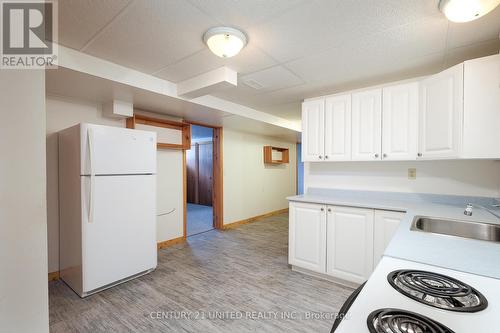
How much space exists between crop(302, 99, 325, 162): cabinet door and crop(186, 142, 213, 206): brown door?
4633mm

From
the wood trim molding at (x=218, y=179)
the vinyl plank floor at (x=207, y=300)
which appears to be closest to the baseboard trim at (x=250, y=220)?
the wood trim molding at (x=218, y=179)

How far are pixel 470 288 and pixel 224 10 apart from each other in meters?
1.80

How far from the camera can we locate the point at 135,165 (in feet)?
8.45

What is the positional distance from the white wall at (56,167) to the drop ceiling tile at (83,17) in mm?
1104

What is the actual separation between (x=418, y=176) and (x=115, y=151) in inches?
126

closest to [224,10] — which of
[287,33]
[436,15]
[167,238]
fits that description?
[287,33]

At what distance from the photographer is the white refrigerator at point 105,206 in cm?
223

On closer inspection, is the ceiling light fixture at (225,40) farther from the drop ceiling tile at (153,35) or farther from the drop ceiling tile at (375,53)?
the drop ceiling tile at (375,53)

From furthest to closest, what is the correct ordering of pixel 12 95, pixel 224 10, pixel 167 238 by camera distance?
pixel 167 238, pixel 224 10, pixel 12 95

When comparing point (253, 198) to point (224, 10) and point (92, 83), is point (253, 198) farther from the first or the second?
point (224, 10)

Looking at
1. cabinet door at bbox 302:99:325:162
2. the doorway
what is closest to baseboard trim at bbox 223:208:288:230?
the doorway

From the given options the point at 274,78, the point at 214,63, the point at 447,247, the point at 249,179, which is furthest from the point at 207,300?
the point at 249,179

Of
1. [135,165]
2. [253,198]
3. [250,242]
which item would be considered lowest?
[250,242]

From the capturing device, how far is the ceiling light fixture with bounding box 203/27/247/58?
169 centimetres
